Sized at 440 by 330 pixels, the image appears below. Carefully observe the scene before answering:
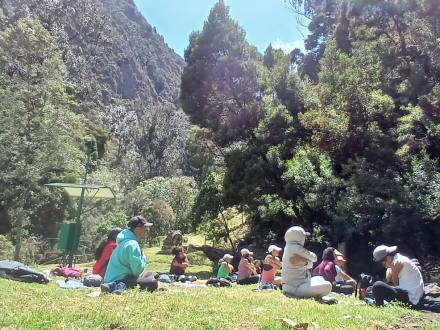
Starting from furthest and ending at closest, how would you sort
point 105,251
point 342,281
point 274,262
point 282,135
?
point 282,135
point 342,281
point 274,262
point 105,251

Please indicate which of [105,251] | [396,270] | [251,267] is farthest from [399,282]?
[105,251]

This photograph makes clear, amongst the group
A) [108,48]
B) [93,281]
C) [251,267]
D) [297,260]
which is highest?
[108,48]

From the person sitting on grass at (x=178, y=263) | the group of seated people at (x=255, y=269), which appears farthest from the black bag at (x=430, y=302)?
the person sitting on grass at (x=178, y=263)

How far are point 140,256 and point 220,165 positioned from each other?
689 inches

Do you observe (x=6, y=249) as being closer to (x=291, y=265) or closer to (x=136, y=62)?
(x=291, y=265)

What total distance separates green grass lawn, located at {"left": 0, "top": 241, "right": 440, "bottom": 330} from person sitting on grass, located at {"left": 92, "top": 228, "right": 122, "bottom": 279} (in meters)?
1.98

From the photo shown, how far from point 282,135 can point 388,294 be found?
13873 mm

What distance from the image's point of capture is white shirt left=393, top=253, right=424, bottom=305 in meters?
5.91

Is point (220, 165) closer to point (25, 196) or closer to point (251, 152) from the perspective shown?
point (251, 152)

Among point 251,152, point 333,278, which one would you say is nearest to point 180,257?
point 333,278

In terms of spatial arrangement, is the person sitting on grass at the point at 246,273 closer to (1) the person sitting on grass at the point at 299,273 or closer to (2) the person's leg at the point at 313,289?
(1) the person sitting on grass at the point at 299,273

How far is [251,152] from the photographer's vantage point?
19453mm

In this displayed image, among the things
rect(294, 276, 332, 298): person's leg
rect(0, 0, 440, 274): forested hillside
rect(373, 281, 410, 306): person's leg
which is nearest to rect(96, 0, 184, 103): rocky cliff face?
rect(0, 0, 440, 274): forested hillside

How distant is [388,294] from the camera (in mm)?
6043
